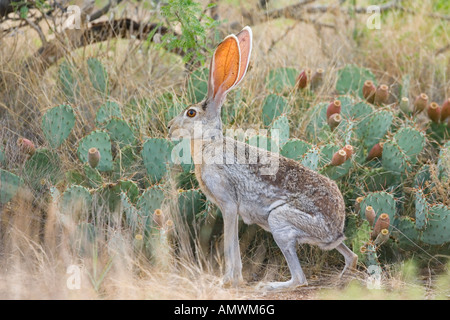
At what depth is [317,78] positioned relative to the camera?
21.9ft

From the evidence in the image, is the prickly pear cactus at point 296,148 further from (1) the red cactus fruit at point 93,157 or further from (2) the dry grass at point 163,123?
(1) the red cactus fruit at point 93,157

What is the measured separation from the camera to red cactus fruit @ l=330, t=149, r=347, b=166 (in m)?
4.88

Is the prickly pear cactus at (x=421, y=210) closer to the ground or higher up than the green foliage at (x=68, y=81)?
closer to the ground

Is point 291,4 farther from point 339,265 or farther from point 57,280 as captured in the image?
point 57,280

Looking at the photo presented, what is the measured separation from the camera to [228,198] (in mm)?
4512

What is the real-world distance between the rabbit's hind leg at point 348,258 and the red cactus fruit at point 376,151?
134cm

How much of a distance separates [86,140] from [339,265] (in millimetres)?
2179

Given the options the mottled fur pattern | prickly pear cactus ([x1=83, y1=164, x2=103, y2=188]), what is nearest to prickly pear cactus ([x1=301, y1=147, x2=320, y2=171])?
the mottled fur pattern

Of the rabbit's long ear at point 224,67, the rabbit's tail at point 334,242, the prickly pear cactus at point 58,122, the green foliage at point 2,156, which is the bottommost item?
the rabbit's tail at point 334,242

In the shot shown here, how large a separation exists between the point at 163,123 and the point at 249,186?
1.61 meters

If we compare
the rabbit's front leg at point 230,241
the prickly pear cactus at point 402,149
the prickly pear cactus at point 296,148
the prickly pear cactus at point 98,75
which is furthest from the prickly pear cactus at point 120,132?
the prickly pear cactus at point 402,149

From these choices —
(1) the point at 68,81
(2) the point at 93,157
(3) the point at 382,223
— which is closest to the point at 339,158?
(3) the point at 382,223

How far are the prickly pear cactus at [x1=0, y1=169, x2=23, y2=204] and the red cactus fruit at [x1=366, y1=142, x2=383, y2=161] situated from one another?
115 inches

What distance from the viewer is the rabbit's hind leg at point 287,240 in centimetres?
438
